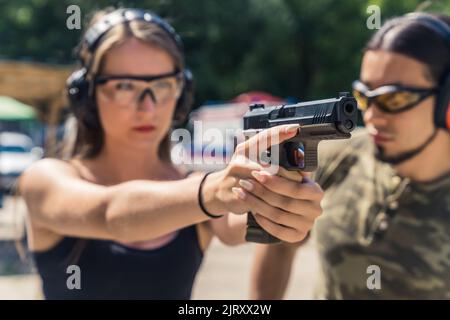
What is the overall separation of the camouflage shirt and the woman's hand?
0.97 meters

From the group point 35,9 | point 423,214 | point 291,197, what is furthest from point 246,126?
point 35,9

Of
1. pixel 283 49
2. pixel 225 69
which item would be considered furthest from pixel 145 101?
pixel 283 49

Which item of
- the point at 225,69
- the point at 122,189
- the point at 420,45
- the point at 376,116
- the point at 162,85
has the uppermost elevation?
the point at 225,69

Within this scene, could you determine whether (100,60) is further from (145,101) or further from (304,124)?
(304,124)

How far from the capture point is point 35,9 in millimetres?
18078

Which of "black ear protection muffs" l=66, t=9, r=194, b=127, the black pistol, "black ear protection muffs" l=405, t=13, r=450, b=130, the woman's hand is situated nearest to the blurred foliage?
"black ear protection muffs" l=405, t=13, r=450, b=130

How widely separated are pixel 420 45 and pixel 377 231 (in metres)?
0.72

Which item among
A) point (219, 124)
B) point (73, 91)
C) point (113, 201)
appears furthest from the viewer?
point (219, 124)

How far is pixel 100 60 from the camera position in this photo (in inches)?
87.0

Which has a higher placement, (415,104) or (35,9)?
(35,9)

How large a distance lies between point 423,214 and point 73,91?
4.50 ft

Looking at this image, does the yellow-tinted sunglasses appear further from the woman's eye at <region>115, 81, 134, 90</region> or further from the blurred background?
the blurred background

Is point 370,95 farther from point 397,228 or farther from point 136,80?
point 136,80

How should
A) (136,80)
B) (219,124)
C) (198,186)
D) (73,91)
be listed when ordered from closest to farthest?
1. (198,186)
2. (136,80)
3. (73,91)
4. (219,124)
